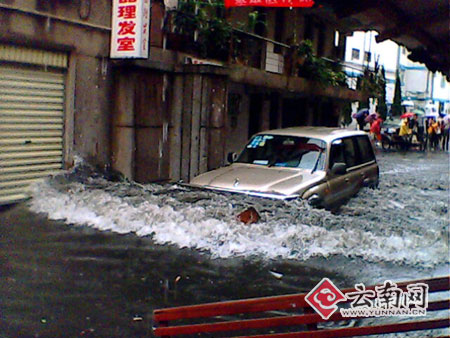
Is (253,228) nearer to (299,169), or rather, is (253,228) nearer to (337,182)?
(299,169)

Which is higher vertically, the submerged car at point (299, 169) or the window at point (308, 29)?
the window at point (308, 29)

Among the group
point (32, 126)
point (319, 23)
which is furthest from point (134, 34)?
point (319, 23)

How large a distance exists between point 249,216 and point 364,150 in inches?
175

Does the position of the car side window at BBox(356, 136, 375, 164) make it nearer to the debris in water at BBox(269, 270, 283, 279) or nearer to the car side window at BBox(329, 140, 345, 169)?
the car side window at BBox(329, 140, 345, 169)

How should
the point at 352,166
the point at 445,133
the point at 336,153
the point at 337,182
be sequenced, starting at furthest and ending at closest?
the point at 445,133, the point at 352,166, the point at 336,153, the point at 337,182

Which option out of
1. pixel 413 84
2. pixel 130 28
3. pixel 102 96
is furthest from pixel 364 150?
pixel 413 84

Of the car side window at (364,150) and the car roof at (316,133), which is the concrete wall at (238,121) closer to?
the car side window at (364,150)

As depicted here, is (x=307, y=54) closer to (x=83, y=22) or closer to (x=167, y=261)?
(x=83, y=22)

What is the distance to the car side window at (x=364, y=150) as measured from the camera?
34.6 ft

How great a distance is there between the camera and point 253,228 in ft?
23.1

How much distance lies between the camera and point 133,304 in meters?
5.16

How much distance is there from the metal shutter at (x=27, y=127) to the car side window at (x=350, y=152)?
5187 mm

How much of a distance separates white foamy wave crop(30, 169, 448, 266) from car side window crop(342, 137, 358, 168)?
141 centimetres
